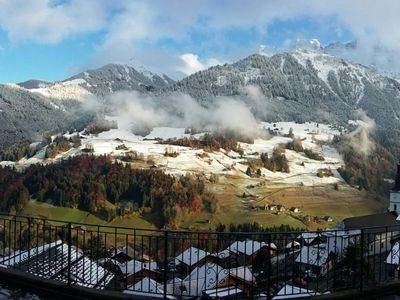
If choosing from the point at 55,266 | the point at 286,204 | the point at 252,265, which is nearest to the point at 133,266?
the point at 55,266

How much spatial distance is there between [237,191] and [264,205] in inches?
667

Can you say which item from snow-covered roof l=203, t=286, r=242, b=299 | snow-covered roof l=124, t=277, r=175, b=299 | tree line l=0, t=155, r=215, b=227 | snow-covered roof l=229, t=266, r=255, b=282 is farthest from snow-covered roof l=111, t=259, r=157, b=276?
tree line l=0, t=155, r=215, b=227

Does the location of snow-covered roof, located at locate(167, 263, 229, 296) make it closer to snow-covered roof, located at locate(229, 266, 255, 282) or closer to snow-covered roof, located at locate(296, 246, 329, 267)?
snow-covered roof, located at locate(229, 266, 255, 282)

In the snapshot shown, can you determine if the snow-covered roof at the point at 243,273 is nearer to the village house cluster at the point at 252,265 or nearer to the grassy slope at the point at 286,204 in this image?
the village house cluster at the point at 252,265

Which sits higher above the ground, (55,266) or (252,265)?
(55,266)

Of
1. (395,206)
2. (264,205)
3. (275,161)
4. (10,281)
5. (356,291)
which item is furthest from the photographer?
(275,161)

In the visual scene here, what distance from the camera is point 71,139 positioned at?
7672 inches

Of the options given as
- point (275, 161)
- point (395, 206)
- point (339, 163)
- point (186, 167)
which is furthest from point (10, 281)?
point (339, 163)

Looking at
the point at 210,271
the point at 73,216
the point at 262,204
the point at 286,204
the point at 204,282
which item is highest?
the point at 204,282

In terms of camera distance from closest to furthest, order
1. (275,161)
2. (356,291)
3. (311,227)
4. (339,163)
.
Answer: (356,291), (311,227), (275,161), (339,163)

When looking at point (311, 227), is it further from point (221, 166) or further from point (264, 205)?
point (221, 166)

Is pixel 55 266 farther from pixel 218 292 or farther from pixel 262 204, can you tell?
pixel 262 204

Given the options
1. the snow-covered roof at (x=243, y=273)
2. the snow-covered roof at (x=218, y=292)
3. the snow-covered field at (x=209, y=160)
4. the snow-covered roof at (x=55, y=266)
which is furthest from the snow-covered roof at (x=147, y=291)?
the snow-covered field at (x=209, y=160)

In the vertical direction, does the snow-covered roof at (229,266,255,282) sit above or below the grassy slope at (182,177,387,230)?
above
